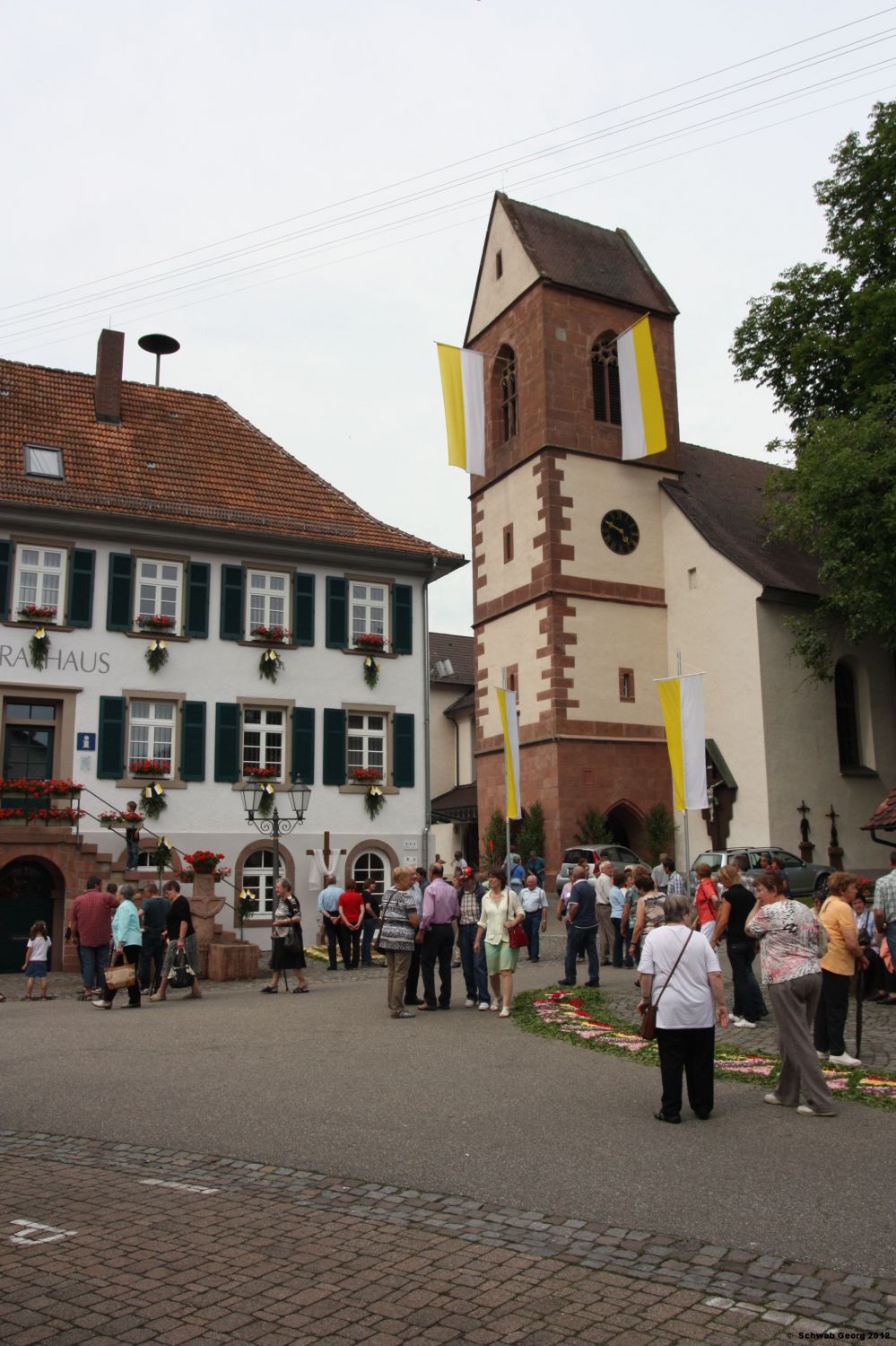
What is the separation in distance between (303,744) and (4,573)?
23.1 feet

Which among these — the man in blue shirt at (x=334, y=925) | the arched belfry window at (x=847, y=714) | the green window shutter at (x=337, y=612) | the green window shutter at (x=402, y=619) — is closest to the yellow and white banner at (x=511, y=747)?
the green window shutter at (x=402, y=619)

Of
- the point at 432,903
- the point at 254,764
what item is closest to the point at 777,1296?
the point at 432,903

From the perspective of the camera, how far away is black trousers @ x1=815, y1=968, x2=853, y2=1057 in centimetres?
1011

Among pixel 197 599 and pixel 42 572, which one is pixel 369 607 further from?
pixel 42 572

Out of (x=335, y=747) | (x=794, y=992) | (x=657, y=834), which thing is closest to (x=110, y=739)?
(x=335, y=747)

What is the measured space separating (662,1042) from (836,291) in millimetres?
27663

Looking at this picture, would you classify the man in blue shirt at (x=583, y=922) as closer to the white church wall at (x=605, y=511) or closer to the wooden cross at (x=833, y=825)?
the wooden cross at (x=833, y=825)

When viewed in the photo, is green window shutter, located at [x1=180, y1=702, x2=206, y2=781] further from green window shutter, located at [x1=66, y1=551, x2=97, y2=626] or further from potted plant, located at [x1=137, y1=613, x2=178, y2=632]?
green window shutter, located at [x1=66, y1=551, x2=97, y2=626]

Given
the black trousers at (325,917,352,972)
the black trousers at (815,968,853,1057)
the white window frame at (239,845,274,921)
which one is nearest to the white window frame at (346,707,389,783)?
the white window frame at (239,845,274,921)

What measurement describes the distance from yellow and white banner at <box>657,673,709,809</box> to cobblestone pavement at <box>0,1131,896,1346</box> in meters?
14.5

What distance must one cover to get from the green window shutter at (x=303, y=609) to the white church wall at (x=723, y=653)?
12.5 metres

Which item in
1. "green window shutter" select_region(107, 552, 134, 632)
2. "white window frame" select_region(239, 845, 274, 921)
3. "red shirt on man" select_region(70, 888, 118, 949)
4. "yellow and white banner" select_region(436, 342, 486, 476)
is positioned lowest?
"red shirt on man" select_region(70, 888, 118, 949)

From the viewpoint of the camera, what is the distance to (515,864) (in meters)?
26.1

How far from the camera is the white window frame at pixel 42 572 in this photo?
24.6 metres
